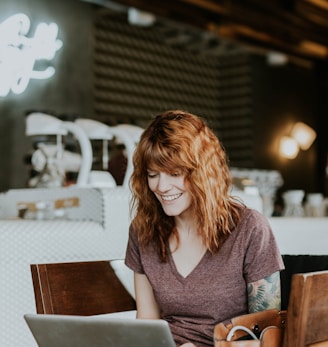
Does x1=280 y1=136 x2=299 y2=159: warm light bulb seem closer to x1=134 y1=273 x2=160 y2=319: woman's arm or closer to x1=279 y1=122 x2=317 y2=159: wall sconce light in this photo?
x1=279 y1=122 x2=317 y2=159: wall sconce light

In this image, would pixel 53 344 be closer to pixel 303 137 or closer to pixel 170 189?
pixel 170 189

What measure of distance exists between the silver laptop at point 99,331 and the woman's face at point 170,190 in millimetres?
507

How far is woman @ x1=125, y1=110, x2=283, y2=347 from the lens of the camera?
1827mm

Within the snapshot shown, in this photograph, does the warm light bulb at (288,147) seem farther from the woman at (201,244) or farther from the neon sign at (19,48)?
the woman at (201,244)

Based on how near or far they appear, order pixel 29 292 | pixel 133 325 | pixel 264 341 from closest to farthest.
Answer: pixel 133 325 < pixel 264 341 < pixel 29 292

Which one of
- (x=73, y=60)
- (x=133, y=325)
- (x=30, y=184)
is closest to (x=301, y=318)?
(x=133, y=325)

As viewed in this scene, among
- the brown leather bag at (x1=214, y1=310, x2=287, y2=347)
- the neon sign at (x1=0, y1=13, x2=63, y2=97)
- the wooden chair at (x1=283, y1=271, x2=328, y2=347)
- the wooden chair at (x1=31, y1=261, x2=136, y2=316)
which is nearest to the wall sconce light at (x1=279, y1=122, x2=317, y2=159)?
the neon sign at (x1=0, y1=13, x2=63, y2=97)

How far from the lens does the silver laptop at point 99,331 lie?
1354 millimetres

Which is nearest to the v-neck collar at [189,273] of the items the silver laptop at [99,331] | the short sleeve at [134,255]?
the short sleeve at [134,255]

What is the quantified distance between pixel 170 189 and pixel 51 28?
4.09m

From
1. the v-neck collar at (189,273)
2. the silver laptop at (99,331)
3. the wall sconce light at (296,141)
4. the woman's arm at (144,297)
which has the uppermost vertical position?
the wall sconce light at (296,141)

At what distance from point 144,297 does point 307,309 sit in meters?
0.70

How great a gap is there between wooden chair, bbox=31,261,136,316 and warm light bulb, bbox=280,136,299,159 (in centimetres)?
813

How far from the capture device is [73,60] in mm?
7281
